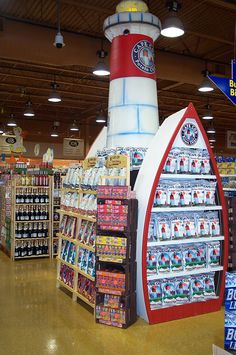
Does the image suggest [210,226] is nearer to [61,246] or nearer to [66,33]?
[61,246]

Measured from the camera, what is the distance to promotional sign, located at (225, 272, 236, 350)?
3.20 m

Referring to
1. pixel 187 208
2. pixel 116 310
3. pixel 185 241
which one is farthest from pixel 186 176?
pixel 116 310

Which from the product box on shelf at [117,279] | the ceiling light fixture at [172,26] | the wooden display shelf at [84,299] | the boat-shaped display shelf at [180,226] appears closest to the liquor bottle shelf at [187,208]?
the boat-shaped display shelf at [180,226]

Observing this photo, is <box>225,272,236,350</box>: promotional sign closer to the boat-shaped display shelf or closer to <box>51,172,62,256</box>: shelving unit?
the boat-shaped display shelf

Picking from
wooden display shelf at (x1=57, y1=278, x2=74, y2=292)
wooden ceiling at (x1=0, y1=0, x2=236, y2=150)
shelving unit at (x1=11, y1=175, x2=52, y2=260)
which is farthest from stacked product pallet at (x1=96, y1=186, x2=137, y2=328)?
wooden ceiling at (x1=0, y1=0, x2=236, y2=150)

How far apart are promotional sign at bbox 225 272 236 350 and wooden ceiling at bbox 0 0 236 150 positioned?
5.72 meters

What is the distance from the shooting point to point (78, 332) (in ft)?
14.9

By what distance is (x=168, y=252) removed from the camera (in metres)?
5.14

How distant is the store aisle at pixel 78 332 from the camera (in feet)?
13.4

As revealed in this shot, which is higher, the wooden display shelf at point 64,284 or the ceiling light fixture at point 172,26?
the ceiling light fixture at point 172,26

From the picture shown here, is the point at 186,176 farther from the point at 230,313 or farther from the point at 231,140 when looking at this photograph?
the point at 231,140

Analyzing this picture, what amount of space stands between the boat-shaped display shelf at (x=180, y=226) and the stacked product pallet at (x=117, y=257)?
0.14 meters

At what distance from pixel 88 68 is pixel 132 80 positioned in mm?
7318

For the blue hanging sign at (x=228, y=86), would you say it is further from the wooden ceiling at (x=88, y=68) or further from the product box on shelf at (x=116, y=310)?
the product box on shelf at (x=116, y=310)
